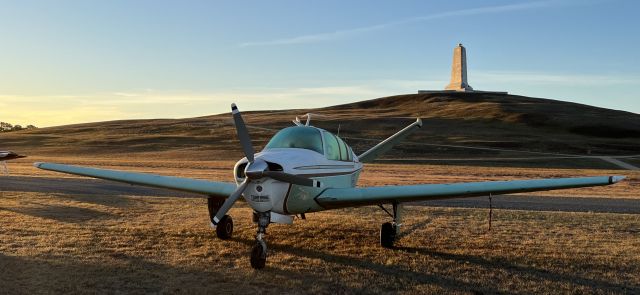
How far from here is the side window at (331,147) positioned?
1085 centimetres

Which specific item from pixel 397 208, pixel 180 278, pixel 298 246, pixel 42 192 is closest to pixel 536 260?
pixel 397 208

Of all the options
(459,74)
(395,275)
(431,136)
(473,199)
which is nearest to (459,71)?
(459,74)

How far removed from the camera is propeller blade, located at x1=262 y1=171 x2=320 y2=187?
8.88 m

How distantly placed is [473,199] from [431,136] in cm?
5724

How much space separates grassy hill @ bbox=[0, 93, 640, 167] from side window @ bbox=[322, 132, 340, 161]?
4265 cm

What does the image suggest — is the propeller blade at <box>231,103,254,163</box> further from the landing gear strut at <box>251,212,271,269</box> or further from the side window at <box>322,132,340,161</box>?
the side window at <box>322,132,340,161</box>

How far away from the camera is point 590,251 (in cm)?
1093

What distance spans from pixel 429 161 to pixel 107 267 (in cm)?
4460

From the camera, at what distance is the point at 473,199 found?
69.3 feet

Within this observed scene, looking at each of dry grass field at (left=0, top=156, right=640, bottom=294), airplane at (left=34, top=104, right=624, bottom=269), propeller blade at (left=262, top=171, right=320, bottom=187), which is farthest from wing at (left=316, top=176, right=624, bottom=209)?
dry grass field at (left=0, top=156, right=640, bottom=294)

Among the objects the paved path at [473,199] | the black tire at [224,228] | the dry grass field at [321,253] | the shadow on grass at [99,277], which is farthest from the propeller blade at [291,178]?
the paved path at [473,199]

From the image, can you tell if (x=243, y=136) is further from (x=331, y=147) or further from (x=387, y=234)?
(x=387, y=234)

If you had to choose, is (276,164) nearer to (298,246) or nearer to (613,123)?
(298,246)

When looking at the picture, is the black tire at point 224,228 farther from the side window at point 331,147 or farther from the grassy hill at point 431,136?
the grassy hill at point 431,136
